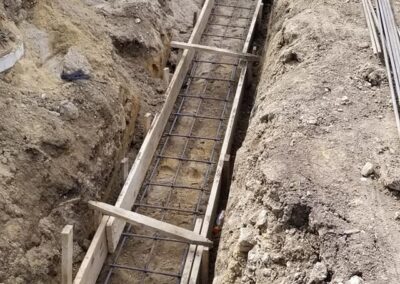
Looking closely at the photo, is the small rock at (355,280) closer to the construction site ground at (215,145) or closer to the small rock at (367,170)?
the construction site ground at (215,145)

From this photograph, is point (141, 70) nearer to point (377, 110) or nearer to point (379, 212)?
point (377, 110)

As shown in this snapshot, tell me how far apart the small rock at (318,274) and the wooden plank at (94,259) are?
2488mm

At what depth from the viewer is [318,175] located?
4.30 m

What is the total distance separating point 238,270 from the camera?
430 cm

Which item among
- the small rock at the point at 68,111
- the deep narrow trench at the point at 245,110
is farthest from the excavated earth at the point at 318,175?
the small rock at the point at 68,111

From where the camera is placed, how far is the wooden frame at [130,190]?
17.7ft

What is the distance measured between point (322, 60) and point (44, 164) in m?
3.21

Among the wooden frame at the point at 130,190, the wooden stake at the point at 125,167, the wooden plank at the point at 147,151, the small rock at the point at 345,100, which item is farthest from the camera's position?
the wooden stake at the point at 125,167

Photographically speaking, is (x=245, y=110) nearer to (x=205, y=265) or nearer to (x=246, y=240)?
(x=205, y=265)

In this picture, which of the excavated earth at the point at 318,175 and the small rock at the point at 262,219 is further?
the small rock at the point at 262,219

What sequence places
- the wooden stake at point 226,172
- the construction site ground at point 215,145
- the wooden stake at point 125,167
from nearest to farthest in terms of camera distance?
the construction site ground at point 215,145
the wooden stake at point 125,167
the wooden stake at point 226,172

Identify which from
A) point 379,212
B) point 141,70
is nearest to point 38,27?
point 141,70

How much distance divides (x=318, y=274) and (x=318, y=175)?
3.28 ft

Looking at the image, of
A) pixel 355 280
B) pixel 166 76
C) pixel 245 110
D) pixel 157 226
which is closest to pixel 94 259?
pixel 157 226
